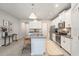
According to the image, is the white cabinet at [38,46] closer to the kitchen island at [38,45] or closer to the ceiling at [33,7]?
the kitchen island at [38,45]

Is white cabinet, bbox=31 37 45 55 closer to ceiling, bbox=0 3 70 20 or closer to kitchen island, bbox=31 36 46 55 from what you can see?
kitchen island, bbox=31 36 46 55

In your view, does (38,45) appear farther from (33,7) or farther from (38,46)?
(33,7)

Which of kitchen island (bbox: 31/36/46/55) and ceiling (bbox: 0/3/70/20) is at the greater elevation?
ceiling (bbox: 0/3/70/20)

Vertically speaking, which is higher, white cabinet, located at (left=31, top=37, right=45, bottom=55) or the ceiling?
the ceiling

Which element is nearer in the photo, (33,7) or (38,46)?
(38,46)

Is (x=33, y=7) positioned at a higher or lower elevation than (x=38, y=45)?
higher

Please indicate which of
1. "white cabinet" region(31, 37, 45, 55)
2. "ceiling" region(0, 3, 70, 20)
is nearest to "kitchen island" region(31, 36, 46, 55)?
"white cabinet" region(31, 37, 45, 55)

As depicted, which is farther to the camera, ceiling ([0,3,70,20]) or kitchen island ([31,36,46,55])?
ceiling ([0,3,70,20])

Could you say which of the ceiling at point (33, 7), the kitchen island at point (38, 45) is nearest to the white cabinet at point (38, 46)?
the kitchen island at point (38, 45)

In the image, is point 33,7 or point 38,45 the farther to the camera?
point 33,7

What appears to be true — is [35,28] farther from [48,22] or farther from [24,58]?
[24,58]

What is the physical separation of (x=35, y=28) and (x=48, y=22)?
3.89 m

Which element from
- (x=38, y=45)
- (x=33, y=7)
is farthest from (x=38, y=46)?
(x=33, y=7)

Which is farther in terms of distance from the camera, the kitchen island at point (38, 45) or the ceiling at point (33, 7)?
the ceiling at point (33, 7)
